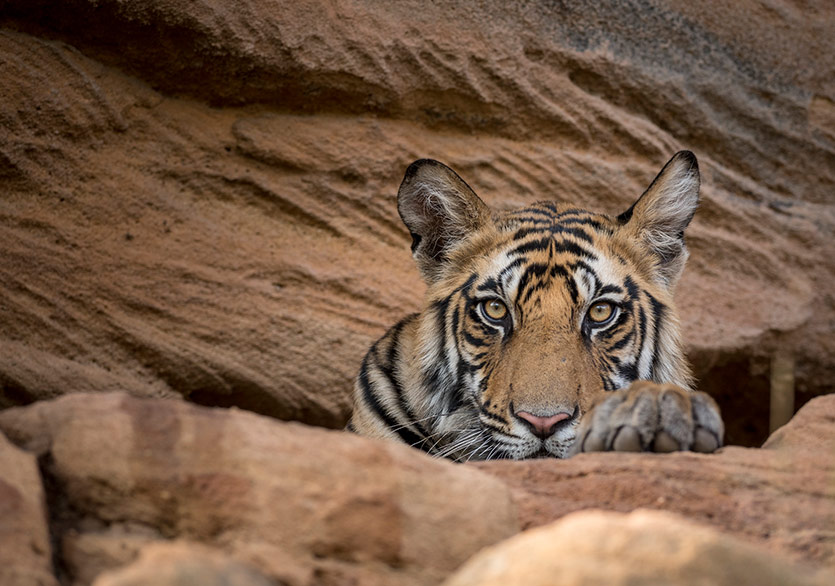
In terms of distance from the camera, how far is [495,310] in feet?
12.4

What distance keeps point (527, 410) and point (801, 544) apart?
1.28 m

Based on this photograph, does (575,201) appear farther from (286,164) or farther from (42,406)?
(42,406)

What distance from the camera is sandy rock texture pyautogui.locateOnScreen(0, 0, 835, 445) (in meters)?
4.50

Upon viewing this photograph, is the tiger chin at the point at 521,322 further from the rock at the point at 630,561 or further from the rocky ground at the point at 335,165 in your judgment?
the rock at the point at 630,561

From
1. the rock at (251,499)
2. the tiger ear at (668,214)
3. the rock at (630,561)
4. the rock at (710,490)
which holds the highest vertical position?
the tiger ear at (668,214)

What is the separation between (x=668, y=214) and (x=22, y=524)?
3.21m

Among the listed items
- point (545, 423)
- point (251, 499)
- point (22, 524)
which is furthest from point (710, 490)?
point (22, 524)

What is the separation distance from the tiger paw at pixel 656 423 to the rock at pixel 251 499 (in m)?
0.68

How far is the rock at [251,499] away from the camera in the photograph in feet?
5.75

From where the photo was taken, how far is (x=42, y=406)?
6.74 feet

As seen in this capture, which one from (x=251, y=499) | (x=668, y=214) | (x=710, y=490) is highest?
(x=668, y=214)

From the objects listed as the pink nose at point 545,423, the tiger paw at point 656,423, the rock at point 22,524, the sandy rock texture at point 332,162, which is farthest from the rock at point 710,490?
A: the sandy rock texture at point 332,162

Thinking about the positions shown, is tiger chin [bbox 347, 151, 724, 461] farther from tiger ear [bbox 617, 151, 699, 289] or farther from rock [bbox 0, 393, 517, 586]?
rock [bbox 0, 393, 517, 586]

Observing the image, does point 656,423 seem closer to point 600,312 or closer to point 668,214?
point 600,312
